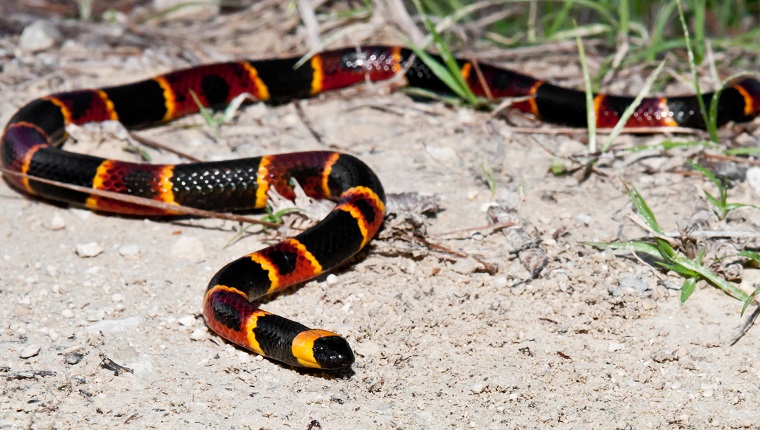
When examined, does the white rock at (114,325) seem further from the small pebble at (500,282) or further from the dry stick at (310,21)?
the dry stick at (310,21)

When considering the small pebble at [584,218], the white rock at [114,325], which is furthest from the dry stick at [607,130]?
the white rock at [114,325]

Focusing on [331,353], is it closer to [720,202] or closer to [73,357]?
[73,357]

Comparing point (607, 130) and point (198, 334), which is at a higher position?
point (198, 334)

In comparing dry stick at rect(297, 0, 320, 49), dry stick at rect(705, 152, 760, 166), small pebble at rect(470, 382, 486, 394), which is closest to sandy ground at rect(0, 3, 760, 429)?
small pebble at rect(470, 382, 486, 394)

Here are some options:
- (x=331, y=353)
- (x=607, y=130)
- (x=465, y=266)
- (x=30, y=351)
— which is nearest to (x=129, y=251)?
(x=30, y=351)

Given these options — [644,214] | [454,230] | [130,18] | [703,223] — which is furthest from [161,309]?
[130,18]
